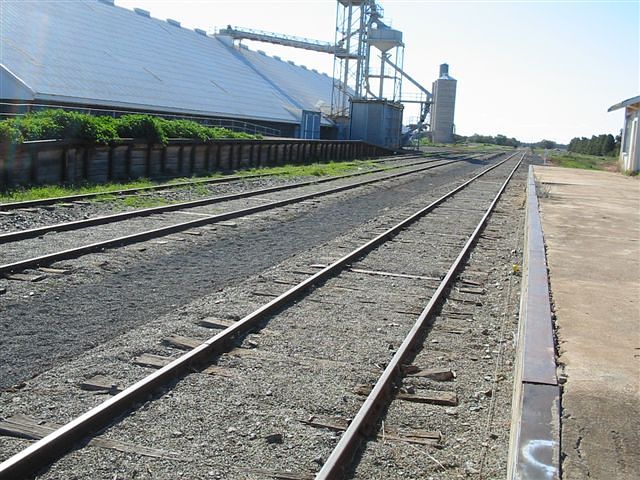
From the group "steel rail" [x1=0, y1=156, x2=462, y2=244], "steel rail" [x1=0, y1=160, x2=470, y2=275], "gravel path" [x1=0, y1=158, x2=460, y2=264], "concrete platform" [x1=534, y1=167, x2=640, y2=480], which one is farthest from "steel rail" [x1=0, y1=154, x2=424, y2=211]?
"concrete platform" [x1=534, y1=167, x2=640, y2=480]

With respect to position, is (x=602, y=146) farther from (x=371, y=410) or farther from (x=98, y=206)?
(x=371, y=410)

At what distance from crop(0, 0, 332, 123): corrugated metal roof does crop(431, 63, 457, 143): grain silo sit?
196 ft

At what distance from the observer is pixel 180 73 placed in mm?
48625

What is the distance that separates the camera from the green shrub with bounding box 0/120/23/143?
17297 mm

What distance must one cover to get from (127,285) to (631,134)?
41608 mm

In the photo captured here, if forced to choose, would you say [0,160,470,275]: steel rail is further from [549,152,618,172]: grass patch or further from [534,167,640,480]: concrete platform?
[549,152,618,172]: grass patch

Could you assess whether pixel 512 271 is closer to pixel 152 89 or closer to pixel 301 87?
pixel 152 89

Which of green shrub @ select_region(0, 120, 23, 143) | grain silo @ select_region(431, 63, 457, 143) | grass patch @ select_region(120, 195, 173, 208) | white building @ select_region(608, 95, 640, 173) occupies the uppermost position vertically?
grain silo @ select_region(431, 63, 457, 143)

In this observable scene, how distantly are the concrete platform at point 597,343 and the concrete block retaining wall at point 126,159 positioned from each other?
1205cm

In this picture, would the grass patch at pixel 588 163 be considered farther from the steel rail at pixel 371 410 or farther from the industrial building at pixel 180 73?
the steel rail at pixel 371 410

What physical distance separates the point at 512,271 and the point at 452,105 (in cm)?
11508

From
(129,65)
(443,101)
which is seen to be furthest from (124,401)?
(443,101)

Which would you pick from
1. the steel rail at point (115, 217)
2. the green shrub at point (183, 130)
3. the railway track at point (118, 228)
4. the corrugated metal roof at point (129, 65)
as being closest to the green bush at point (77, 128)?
the green shrub at point (183, 130)

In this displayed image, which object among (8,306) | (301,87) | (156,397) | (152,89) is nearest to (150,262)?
(8,306)
